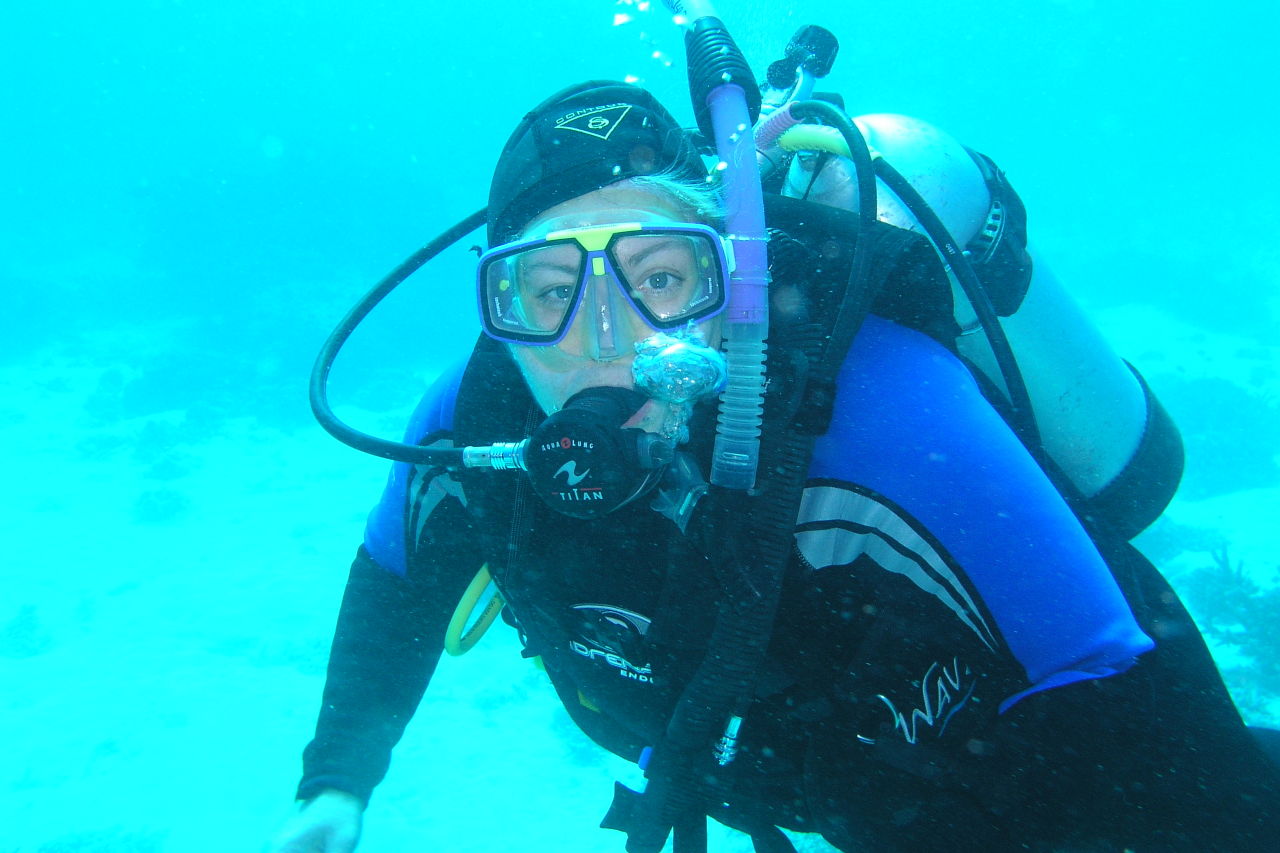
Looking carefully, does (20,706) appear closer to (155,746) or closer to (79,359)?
(155,746)

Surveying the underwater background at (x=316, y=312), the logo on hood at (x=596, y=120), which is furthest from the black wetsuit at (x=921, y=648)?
the underwater background at (x=316, y=312)

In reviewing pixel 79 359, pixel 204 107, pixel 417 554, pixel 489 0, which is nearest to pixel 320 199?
pixel 79 359

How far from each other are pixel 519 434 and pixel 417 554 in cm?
70

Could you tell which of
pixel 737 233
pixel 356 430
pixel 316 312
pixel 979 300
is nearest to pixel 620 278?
pixel 737 233

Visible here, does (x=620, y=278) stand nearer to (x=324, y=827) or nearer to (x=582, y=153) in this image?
(x=582, y=153)

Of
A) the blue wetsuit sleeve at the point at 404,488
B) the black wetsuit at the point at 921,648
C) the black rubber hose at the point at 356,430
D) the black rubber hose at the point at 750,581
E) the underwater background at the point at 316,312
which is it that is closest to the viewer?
the black wetsuit at the point at 921,648

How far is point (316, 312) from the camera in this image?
29.1 m

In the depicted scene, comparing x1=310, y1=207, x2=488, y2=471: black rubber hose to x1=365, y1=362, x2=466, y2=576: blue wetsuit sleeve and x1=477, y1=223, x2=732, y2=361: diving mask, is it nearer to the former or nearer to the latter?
x1=365, y1=362, x2=466, y2=576: blue wetsuit sleeve

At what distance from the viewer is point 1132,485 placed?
2.54 m

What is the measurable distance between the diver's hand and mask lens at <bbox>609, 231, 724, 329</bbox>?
74.2 inches

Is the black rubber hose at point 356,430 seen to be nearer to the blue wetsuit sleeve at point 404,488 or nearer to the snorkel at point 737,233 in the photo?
the blue wetsuit sleeve at point 404,488

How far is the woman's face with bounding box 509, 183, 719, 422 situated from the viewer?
6.61ft

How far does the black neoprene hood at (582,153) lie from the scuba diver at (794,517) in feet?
0.04

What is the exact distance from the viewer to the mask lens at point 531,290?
2.09 m
